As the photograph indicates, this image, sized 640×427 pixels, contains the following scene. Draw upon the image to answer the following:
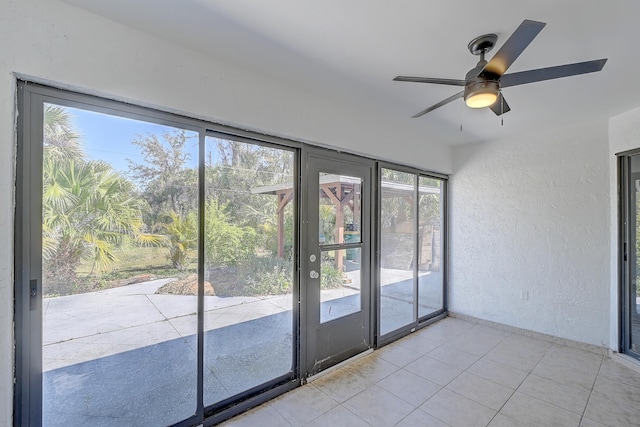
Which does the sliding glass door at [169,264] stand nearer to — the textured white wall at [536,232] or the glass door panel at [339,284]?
the glass door panel at [339,284]

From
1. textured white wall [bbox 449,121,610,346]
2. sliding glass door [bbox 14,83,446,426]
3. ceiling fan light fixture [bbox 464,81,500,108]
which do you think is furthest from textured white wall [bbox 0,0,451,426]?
textured white wall [bbox 449,121,610,346]

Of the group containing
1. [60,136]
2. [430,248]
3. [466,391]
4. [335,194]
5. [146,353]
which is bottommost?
[466,391]

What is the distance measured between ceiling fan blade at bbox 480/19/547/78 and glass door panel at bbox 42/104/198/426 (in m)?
1.89

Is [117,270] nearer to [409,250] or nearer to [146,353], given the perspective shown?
[146,353]

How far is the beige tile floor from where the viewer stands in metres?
2.13

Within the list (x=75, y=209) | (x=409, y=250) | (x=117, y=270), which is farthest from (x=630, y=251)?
Answer: (x=75, y=209)

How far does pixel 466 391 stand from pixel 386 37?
2.81 metres

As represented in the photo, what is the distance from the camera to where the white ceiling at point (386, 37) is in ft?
5.03

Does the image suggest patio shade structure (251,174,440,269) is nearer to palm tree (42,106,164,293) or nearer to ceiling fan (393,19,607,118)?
palm tree (42,106,164,293)

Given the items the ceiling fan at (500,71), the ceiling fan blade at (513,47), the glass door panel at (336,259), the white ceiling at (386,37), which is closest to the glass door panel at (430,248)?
the glass door panel at (336,259)

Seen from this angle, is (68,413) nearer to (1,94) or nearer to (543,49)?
(1,94)

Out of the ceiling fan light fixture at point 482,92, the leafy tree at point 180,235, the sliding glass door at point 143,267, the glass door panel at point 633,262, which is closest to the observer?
the sliding glass door at point 143,267

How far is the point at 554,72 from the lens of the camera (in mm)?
1549

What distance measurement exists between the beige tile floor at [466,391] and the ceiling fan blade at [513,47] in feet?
7.67
